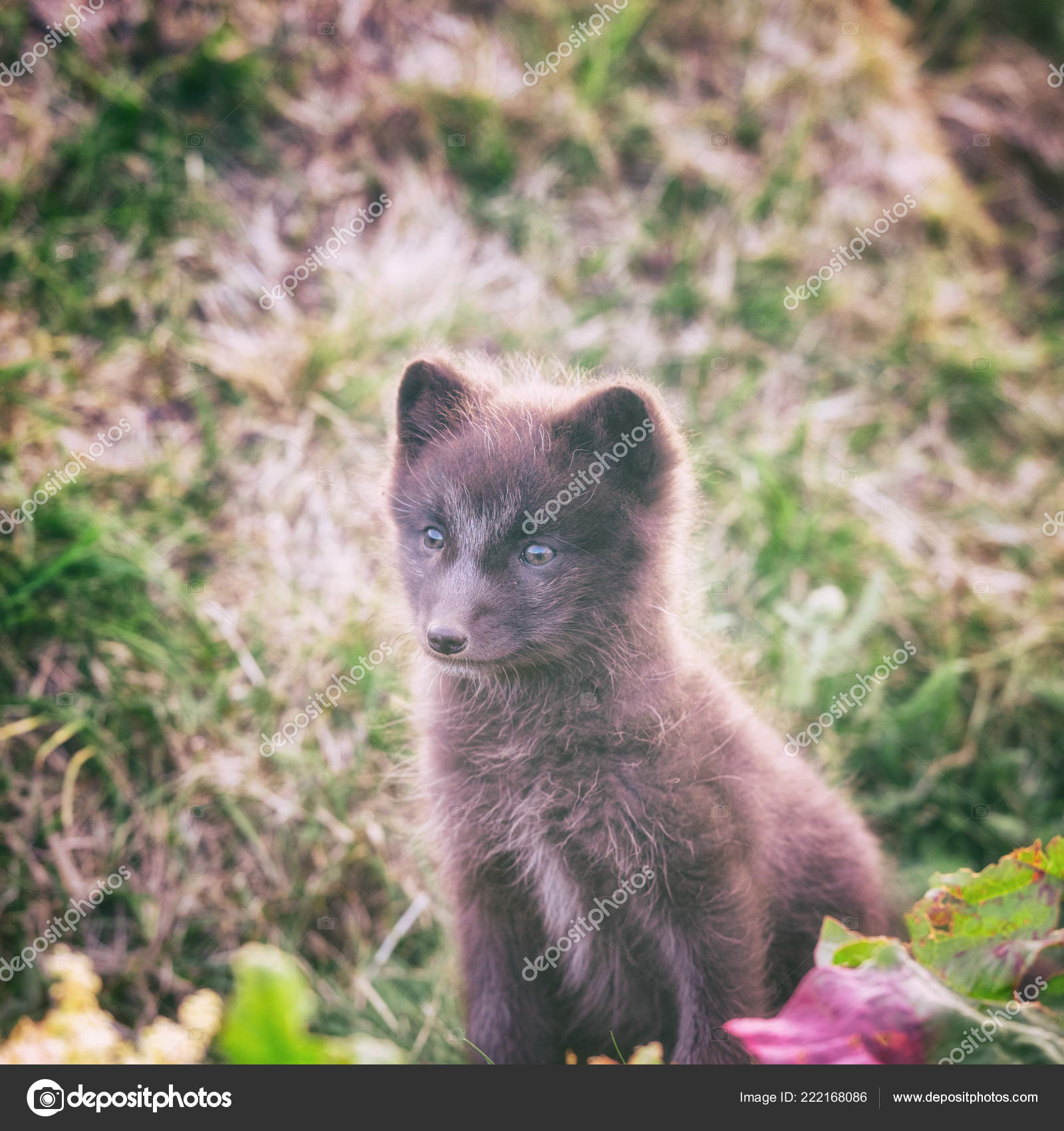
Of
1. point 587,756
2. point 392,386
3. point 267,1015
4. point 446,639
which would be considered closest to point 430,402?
point 446,639

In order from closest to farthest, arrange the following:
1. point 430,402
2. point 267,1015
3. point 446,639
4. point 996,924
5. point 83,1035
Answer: point 267,1015, point 83,1035, point 996,924, point 446,639, point 430,402

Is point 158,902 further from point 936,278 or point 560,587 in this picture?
point 936,278

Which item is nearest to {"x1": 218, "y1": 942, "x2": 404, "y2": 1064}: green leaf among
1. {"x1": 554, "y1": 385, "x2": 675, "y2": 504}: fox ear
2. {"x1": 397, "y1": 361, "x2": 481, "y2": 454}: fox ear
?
{"x1": 554, "y1": 385, "x2": 675, "y2": 504}: fox ear

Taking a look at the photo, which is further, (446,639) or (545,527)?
(545,527)
